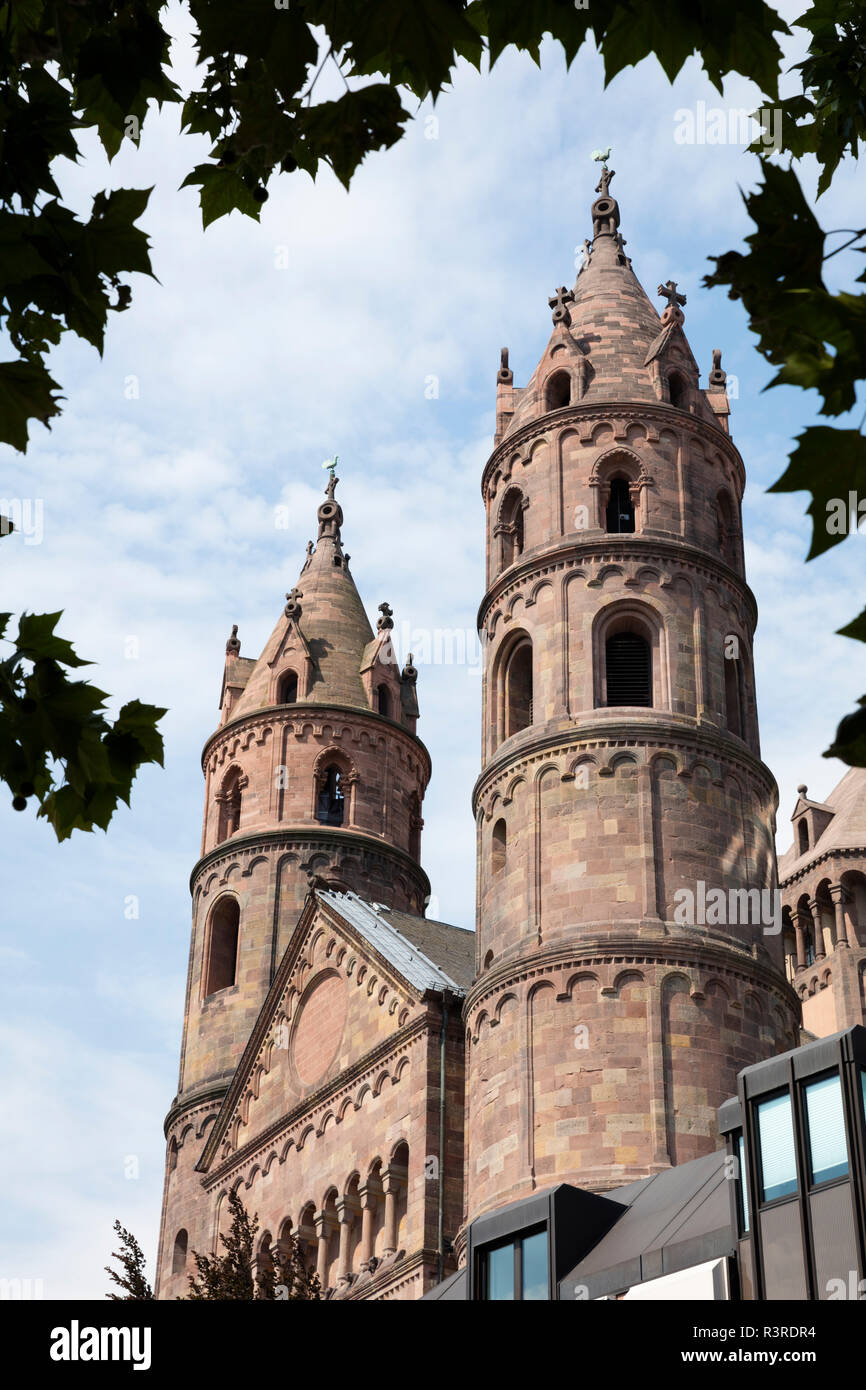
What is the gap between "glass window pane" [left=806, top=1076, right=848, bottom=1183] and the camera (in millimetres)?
20719

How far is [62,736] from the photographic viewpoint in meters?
6.01

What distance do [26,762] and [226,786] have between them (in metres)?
44.3

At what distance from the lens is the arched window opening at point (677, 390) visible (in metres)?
38.2

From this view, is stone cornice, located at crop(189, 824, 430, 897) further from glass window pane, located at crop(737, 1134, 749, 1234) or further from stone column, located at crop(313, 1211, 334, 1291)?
glass window pane, located at crop(737, 1134, 749, 1234)

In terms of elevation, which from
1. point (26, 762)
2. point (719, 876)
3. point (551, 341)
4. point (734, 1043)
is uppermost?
point (551, 341)

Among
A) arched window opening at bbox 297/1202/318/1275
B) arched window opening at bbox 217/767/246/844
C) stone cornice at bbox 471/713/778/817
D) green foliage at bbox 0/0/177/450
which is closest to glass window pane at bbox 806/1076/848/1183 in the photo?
stone cornice at bbox 471/713/778/817

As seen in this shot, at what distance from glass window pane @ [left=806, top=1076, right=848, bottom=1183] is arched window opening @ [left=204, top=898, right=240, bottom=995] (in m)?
27.4

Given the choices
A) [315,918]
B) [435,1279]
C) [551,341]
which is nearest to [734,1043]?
[435,1279]

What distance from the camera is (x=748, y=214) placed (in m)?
4.89

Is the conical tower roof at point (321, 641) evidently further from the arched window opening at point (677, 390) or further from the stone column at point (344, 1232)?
the stone column at point (344, 1232)

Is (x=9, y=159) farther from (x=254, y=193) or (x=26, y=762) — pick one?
(x=26, y=762)

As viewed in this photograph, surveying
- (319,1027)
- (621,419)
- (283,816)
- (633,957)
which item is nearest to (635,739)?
(633,957)

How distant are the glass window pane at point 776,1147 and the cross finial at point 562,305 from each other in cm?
2149

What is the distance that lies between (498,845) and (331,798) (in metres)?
15.2
